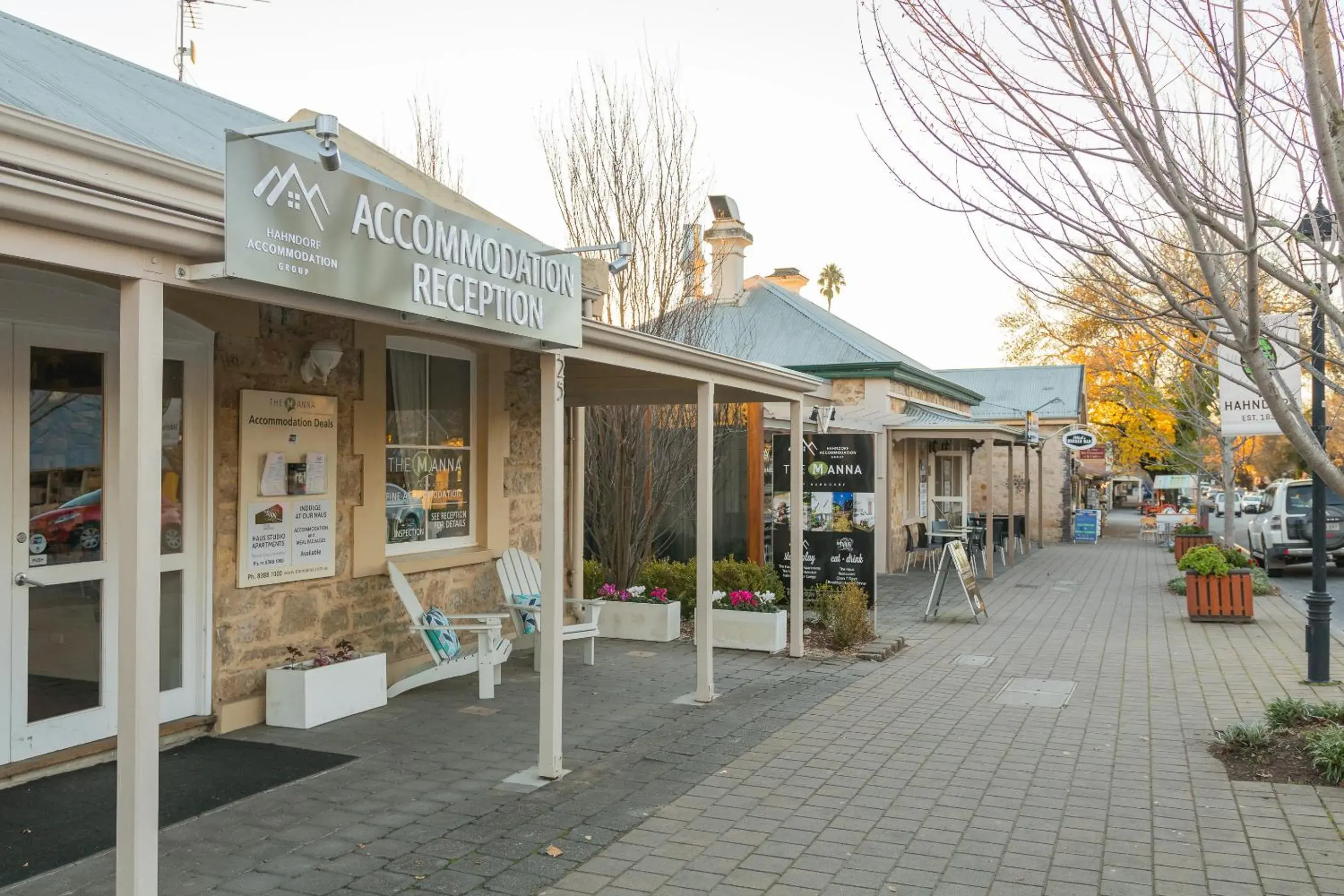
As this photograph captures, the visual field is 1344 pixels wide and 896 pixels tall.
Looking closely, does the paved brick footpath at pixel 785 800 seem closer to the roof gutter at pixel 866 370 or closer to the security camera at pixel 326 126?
the security camera at pixel 326 126

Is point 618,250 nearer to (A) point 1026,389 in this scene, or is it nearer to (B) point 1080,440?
(B) point 1080,440

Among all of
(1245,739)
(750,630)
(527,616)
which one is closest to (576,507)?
(750,630)

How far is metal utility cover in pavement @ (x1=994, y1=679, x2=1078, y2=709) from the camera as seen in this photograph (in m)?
7.74

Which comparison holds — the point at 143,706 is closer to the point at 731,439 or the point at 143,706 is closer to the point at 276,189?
the point at 276,189

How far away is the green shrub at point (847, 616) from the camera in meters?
9.68

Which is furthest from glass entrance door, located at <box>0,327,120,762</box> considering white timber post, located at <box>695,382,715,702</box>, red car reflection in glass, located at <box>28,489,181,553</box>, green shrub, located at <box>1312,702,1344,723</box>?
green shrub, located at <box>1312,702,1344,723</box>

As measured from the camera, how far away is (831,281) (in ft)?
227

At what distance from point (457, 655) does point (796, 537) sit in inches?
128

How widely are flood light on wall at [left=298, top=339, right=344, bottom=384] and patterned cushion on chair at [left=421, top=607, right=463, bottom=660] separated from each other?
5.74 ft

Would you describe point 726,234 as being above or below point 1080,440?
above

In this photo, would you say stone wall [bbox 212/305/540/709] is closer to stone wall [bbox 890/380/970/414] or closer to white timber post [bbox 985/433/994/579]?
white timber post [bbox 985/433/994/579]

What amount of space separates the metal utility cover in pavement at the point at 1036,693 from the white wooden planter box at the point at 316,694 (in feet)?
15.0

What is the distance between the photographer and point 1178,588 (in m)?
15.2

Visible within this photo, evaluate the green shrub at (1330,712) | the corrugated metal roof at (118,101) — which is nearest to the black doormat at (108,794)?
the corrugated metal roof at (118,101)
